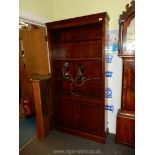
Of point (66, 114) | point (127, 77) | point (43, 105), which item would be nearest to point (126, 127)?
point (127, 77)

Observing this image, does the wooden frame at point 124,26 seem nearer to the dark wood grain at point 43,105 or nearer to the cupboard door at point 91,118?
the cupboard door at point 91,118

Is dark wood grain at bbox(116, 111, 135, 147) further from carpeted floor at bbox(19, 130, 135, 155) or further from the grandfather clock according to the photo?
carpeted floor at bbox(19, 130, 135, 155)

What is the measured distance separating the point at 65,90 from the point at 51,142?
96 cm

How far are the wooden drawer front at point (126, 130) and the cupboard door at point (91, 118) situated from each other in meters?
0.27

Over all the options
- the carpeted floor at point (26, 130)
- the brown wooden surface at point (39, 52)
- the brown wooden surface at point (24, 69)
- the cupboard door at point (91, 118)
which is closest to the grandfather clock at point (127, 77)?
the cupboard door at point (91, 118)

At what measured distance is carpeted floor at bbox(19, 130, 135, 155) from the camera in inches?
81.4

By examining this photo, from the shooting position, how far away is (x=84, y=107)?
233 centimetres

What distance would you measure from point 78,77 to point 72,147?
1163 millimetres

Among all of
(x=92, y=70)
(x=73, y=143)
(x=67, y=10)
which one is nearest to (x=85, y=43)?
(x=92, y=70)

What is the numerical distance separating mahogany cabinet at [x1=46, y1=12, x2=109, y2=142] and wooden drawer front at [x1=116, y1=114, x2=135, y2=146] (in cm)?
25

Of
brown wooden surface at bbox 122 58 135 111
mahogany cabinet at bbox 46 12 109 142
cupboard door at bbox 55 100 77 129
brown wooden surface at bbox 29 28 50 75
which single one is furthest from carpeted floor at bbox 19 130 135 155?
brown wooden surface at bbox 29 28 50 75

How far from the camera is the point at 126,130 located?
2.04m

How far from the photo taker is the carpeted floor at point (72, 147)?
2.07 meters
